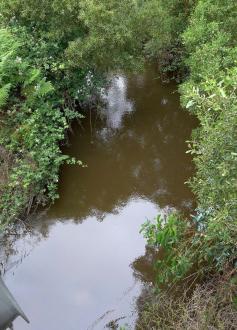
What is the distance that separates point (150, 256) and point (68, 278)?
1484 millimetres

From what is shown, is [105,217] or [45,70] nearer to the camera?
[105,217]

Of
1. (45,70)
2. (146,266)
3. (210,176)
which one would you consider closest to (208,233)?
(210,176)

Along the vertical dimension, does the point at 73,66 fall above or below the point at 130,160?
above

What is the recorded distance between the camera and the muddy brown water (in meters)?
7.11

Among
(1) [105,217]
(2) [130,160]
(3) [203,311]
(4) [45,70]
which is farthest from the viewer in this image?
(2) [130,160]

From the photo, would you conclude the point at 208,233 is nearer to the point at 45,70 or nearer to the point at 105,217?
the point at 105,217

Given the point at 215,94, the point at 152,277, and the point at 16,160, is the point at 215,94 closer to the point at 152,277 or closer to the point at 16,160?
the point at 152,277

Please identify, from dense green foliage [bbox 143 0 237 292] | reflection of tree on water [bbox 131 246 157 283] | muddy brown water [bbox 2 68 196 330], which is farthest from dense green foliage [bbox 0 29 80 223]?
dense green foliage [bbox 143 0 237 292]

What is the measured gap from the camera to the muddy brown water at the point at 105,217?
7109 millimetres

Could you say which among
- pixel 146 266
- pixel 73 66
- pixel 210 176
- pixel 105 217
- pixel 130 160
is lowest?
pixel 146 266

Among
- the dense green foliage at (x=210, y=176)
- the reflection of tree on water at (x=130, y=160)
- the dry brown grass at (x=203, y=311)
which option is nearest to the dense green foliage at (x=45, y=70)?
the reflection of tree on water at (x=130, y=160)

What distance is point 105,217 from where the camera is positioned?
8742 millimetres

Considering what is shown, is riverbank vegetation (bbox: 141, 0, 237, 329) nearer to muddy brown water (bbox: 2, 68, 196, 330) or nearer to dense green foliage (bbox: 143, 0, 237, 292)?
dense green foliage (bbox: 143, 0, 237, 292)

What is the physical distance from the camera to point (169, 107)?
11906mm
